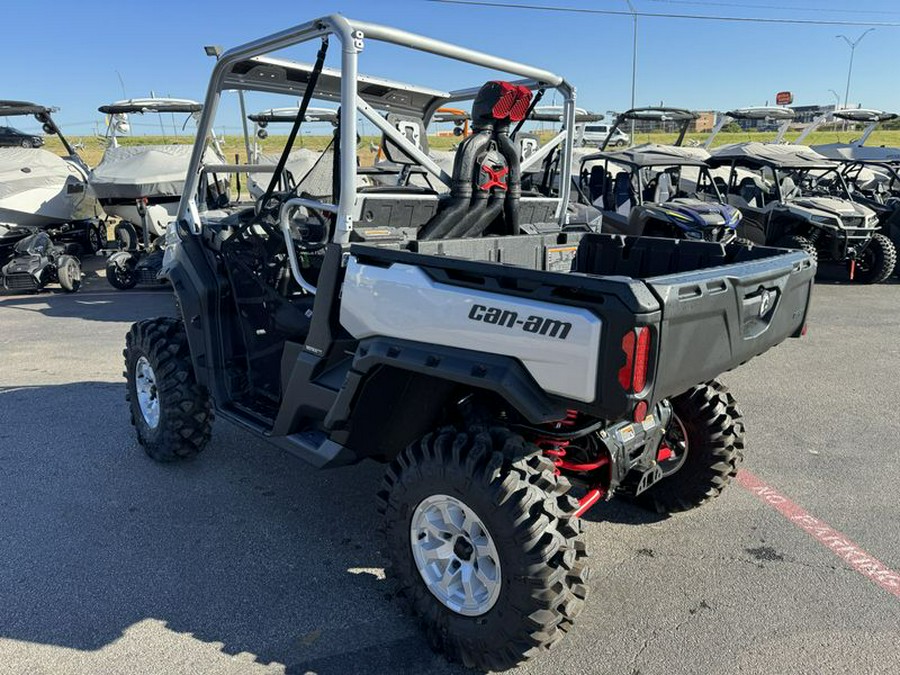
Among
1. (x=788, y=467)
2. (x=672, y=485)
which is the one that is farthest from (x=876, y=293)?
(x=672, y=485)

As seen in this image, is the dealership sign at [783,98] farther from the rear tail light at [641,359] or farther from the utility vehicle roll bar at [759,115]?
the rear tail light at [641,359]

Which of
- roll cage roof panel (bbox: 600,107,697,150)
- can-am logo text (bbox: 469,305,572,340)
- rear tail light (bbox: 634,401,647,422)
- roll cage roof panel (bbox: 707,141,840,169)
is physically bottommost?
rear tail light (bbox: 634,401,647,422)

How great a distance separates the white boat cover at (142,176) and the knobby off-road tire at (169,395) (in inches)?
279

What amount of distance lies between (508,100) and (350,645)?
2548mm

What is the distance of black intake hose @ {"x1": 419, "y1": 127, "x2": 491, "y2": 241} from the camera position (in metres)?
3.36

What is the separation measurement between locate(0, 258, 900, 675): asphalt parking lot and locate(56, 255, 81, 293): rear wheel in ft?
20.3

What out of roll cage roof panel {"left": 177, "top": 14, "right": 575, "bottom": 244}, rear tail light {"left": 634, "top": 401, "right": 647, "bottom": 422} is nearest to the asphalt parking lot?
rear tail light {"left": 634, "top": 401, "right": 647, "bottom": 422}

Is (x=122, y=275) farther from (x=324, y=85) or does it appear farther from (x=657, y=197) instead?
(x=657, y=197)

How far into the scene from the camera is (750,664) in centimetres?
267

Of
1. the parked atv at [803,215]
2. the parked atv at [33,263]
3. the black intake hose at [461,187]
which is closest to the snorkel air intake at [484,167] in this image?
the black intake hose at [461,187]

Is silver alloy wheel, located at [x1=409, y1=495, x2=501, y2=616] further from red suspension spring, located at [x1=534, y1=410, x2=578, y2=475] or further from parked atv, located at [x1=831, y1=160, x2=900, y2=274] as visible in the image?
parked atv, located at [x1=831, y1=160, x2=900, y2=274]

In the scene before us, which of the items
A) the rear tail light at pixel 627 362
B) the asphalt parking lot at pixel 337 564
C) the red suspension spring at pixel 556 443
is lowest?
the asphalt parking lot at pixel 337 564

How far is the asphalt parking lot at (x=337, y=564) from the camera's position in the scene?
2.75 m

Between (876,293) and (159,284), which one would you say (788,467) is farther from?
(159,284)
